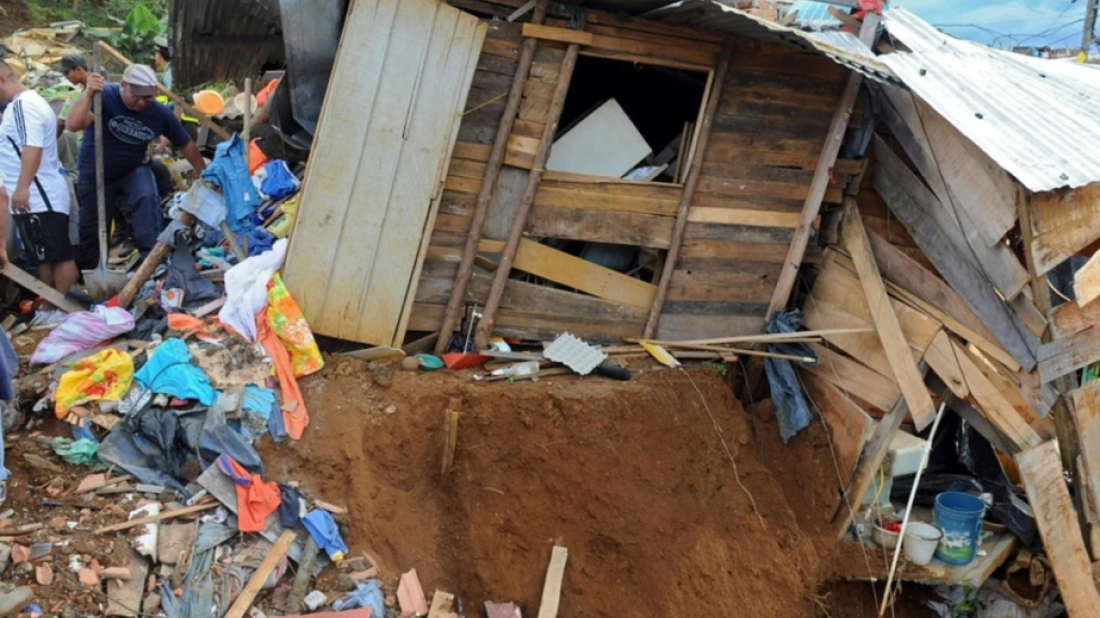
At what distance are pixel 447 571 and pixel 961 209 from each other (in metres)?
4.42

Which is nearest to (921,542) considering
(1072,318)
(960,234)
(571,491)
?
(1072,318)

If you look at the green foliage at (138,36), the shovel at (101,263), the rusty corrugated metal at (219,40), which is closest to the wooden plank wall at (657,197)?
the shovel at (101,263)

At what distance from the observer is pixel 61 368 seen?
583 cm

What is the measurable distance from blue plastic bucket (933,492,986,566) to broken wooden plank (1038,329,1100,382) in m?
1.40

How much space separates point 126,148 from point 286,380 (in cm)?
274

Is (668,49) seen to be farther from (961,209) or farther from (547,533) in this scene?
(547,533)

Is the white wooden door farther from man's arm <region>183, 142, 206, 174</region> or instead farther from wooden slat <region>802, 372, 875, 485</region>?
wooden slat <region>802, 372, 875, 485</region>

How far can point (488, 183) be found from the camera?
6.38 metres

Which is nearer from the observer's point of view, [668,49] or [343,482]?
[343,482]

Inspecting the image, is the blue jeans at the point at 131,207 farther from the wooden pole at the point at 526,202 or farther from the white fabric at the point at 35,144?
the wooden pole at the point at 526,202

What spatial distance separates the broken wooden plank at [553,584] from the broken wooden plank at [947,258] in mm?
3425

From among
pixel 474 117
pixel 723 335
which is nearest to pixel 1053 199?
pixel 723 335

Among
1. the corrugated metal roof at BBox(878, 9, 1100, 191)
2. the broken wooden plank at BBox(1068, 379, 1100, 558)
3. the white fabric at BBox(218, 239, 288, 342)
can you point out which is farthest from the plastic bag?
the broken wooden plank at BBox(1068, 379, 1100, 558)

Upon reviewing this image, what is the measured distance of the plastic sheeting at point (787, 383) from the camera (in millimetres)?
7223
